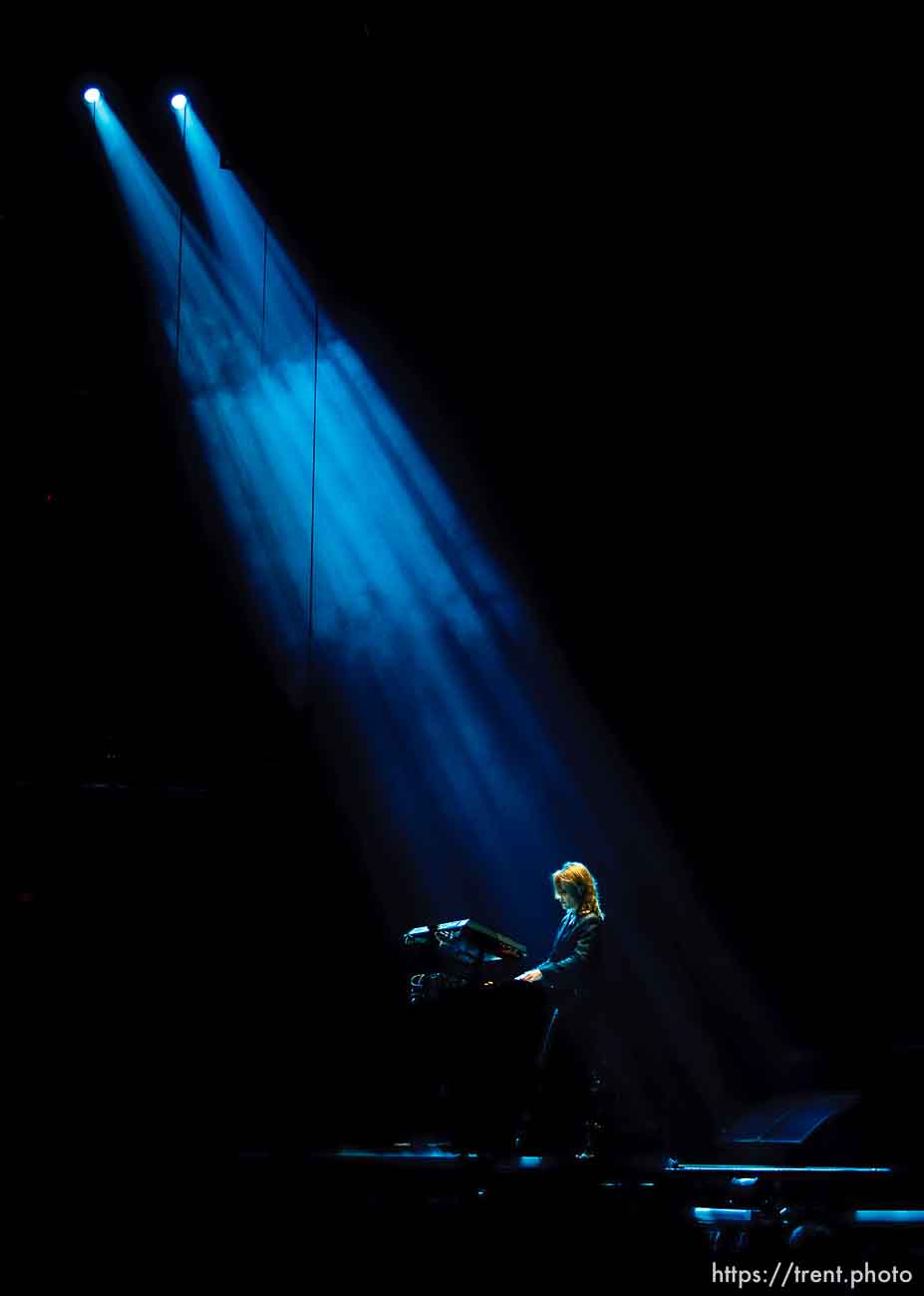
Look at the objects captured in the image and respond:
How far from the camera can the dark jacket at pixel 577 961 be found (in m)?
5.29

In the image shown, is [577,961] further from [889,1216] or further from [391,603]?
[391,603]

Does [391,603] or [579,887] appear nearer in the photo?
[579,887]

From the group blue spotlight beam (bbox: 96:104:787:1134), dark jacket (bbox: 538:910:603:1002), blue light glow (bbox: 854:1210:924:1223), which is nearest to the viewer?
blue light glow (bbox: 854:1210:924:1223)

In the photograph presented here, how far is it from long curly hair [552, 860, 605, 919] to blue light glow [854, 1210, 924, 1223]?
2018mm

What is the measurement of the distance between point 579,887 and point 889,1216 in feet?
7.28

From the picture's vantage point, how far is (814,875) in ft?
21.5

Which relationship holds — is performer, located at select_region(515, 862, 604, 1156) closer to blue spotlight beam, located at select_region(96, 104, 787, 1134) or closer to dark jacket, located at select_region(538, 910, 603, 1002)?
dark jacket, located at select_region(538, 910, 603, 1002)

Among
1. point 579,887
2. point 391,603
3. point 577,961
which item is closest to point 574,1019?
point 577,961

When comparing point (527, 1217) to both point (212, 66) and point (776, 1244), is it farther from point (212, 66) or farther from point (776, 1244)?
point (212, 66)

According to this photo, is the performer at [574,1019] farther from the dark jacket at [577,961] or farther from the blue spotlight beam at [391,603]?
the blue spotlight beam at [391,603]

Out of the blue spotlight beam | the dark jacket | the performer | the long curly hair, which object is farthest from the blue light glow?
the blue spotlight beam

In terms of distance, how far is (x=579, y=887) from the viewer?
5535 millimetres

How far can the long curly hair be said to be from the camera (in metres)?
5.49

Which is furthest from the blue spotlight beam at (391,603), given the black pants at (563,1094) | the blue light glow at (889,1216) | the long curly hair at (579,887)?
the blue light glow at (889,1216)
